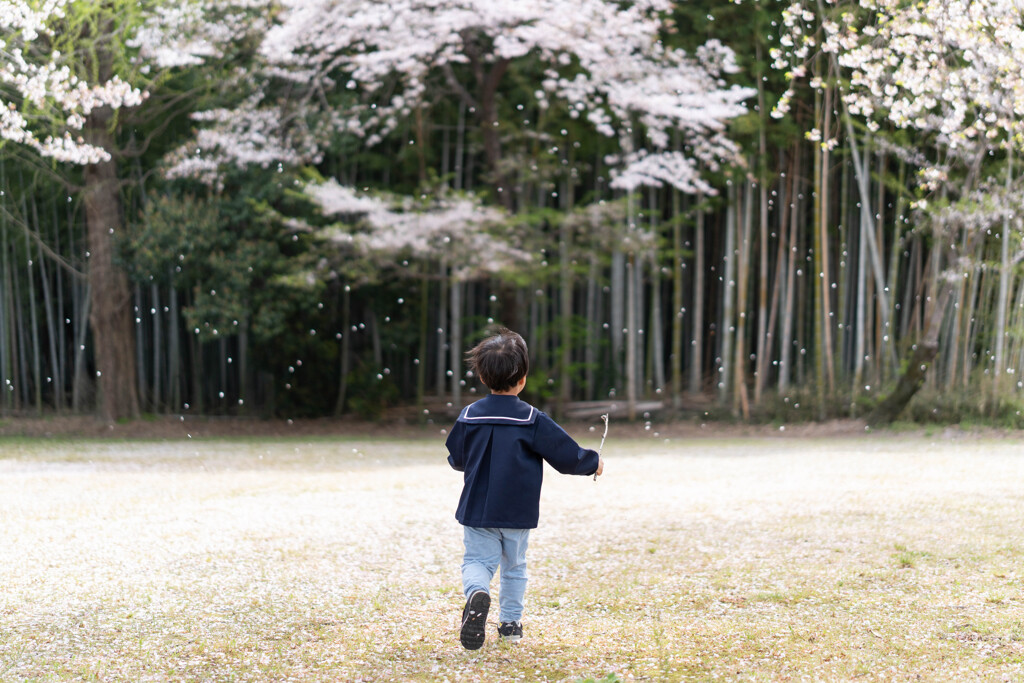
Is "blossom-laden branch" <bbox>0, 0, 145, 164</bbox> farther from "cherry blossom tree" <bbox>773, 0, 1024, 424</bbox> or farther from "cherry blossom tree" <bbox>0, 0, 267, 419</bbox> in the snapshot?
"cherry blossom tree" <bbox>773, 0, 1024, 424</bbox>

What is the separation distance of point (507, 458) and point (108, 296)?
8.14 metres

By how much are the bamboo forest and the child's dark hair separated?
6006 millimetres

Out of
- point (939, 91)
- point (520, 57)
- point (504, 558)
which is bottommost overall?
point (504, 558)

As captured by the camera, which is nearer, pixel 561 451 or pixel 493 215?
pixel 561 451

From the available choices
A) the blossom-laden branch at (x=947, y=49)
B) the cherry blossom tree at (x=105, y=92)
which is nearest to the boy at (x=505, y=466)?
the blossom-laden branch at (x=947, y=49)

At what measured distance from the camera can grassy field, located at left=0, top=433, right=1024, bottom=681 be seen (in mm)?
2117

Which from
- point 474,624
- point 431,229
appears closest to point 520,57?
point 431,229

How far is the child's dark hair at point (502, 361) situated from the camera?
2.22 meters

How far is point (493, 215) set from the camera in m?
8.27

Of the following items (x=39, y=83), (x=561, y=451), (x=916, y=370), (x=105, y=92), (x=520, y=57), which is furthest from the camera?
(x=520, y=57)

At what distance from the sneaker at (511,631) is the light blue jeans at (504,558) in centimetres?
1

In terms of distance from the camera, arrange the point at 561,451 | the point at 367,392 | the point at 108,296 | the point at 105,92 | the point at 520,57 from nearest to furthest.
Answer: the point at 561,451
the point at 105,92
the point at 520,57
the point at 108,296
the point at 367,392

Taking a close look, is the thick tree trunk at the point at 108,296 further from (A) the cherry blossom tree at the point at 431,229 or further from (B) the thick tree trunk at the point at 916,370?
(B) the thick tree trunk at the point at 916,370

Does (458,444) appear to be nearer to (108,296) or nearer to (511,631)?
(511,631)
